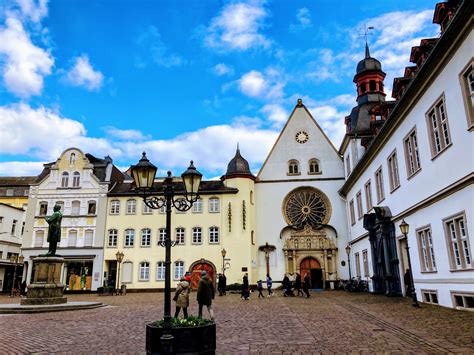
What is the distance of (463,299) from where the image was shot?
47.3 feet

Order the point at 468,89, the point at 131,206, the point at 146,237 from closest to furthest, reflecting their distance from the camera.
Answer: the point at 468,89, the point at 146,237, the point at 131,206

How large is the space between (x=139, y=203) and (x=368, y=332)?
1304 inches

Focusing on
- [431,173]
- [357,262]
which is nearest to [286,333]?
[431,173]

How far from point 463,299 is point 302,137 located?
28.8 meters

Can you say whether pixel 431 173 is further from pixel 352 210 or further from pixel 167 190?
pixel 352 210

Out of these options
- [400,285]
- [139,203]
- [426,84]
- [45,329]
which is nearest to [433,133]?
[426,84]

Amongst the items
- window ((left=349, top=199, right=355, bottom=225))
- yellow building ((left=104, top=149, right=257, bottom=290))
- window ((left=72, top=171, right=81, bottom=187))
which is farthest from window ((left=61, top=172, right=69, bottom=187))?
window ((left=349, top=199, right=355, bottom=225))

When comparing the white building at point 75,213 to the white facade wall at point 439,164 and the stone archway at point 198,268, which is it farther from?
the white facade wall at point 439,164

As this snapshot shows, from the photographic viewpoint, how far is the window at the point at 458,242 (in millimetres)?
14459

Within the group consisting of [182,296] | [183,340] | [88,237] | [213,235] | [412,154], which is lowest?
[183,340]

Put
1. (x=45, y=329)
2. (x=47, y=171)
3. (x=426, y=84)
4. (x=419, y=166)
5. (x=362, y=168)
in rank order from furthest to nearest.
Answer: (x=47, y=171) < (x=362, y=168) < (x=419, y=166) < (x=426, y=84) < (x=45, y=329)

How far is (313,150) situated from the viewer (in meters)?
41.4

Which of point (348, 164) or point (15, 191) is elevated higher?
point (15, 191)

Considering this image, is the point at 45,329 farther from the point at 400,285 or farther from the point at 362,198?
the point at 362,198
